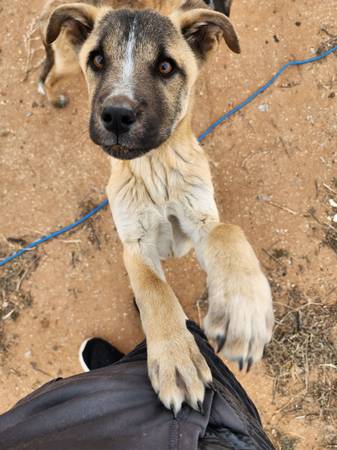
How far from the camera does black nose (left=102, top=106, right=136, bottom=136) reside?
2.74m

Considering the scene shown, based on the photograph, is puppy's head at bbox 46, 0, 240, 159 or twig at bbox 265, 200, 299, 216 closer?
puppy's head at bbox 46, 0, 240, 159

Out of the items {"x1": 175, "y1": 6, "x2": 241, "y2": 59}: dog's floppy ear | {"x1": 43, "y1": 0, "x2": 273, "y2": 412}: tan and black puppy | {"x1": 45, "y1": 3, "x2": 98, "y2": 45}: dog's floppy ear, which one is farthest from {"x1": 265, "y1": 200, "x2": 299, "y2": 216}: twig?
{"x1": 45, "y1": 3, "x2": 98, "y2": 45}: dog's floppy ear

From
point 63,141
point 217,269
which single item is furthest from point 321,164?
point 63,141

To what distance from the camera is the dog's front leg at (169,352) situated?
2.78 metres

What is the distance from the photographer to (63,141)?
5.43 m

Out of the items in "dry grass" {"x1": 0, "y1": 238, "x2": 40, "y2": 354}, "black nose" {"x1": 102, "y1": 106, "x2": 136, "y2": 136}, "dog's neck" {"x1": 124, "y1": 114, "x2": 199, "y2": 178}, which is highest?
"black nose" {"x1": 102, "y1": 106, "x2": 136, "y2": 136}

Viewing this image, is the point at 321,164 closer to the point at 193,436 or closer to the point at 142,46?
the point at 142,46

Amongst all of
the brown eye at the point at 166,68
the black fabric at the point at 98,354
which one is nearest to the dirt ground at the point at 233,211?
the black fabric at the point at 98,354

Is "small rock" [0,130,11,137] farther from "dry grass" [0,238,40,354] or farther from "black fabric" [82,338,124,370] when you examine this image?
"black fabric" [82,338,124,370]

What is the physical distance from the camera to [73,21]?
11.9 feet

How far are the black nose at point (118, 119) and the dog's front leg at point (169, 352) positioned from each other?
4.17 feet

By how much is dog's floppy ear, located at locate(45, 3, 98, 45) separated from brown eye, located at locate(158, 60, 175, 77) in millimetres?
874

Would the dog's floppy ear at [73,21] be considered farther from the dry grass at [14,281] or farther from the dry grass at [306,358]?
the dry grass at [306,358]

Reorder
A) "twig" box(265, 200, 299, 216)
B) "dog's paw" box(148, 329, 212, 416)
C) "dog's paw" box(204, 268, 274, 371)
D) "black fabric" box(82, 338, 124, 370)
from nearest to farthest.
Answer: "dog's paw" box(204, 268, 274, 371) → "dog's paw" box(148, 329, 212, 416) → "black fabric" box(82, 338, 124, 370) → "twig" box(265, 200, 299, 216)
